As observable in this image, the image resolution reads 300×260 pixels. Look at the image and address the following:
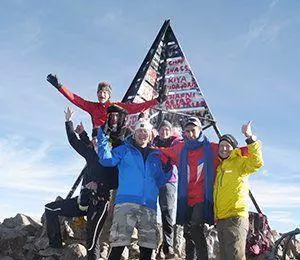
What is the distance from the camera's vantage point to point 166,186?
7992 millimetres

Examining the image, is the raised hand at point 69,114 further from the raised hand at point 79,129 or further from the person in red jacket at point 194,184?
the person in red jacket at point 194,184

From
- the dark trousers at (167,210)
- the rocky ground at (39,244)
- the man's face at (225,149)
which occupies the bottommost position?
the rocky ground at (39,244)

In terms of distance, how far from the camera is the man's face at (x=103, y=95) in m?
9.17

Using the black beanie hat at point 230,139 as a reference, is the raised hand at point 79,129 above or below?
above

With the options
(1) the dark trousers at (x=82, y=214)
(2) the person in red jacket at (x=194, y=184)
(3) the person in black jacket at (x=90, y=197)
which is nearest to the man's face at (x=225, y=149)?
(2) the person in red jacket at (x=194, y=184)

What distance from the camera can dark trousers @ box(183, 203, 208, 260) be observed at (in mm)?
6988

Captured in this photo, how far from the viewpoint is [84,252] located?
9461mm

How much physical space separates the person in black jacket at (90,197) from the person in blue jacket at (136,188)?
3.56ft

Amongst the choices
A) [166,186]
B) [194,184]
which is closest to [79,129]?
[166,186]

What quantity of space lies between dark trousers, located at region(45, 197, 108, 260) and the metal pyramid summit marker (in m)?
5.71

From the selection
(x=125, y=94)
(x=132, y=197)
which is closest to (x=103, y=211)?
(x=132, y=197)

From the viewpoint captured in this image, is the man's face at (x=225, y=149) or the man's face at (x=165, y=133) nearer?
the man's face at (x=225, y=149)

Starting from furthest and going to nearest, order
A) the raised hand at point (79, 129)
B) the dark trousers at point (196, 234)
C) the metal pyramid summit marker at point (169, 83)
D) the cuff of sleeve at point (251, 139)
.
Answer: the metal pyramid summit marker at point (169, 83) < the raised hand at point (79, 129) < the dark trousers at point (196, 234) < the cuff of sleeve at point (251, 139)

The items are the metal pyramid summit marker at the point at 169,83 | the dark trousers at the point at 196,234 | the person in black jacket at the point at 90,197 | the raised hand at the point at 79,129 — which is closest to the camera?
the dark trousers at the point at 196,234
